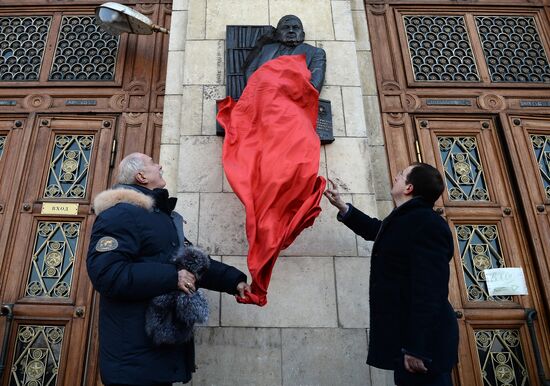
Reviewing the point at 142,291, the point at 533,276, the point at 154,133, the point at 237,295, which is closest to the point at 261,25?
the point at 154,133

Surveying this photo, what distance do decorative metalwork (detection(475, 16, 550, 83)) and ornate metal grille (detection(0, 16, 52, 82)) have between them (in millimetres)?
4598

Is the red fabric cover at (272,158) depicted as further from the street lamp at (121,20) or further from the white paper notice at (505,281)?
the white paper notice at (505,281)

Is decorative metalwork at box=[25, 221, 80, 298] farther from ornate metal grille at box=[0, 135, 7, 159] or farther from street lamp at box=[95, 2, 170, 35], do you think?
street lamp at box=[95, 2, 170, 35]

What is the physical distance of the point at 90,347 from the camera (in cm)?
367

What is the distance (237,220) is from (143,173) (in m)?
1.01

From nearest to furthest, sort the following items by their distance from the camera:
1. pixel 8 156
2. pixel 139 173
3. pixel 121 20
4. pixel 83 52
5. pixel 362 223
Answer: pixel 139 173, pixel 362 223, pixel 8 156, pixel 121 20, pixel 83 52

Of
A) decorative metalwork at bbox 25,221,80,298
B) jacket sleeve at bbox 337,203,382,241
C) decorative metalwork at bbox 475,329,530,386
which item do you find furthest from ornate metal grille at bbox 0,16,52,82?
decorative metalwork at bbox 475,329,530,386

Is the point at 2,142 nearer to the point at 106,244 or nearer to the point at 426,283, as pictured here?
the point at 106,244

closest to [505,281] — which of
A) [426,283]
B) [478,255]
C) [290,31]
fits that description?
[478,255]

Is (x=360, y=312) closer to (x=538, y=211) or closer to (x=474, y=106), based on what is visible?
(x=538, y=211)

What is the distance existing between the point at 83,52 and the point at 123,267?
3350mm

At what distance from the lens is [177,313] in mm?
2340

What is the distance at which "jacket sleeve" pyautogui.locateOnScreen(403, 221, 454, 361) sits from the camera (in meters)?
2.19

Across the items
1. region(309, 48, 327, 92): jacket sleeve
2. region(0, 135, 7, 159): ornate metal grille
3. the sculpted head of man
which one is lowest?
region(0, 135, 7, 159): ornate metal grille
